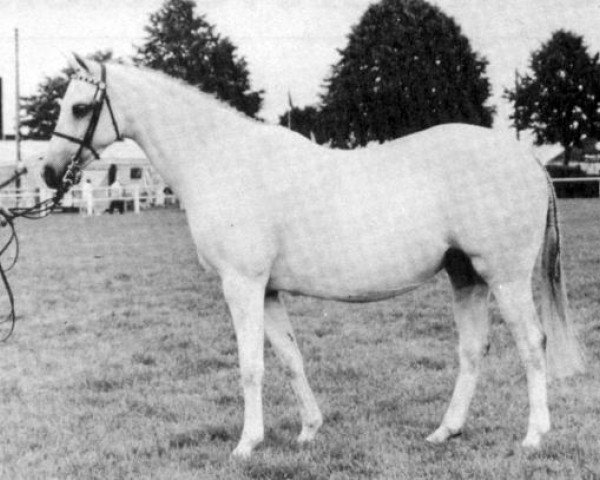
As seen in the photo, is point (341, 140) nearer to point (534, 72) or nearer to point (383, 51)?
point (383, 51)

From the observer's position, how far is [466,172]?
5.33m

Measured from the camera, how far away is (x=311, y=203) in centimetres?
519

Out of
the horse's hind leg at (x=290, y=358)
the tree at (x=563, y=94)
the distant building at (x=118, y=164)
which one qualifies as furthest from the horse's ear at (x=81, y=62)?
the tree at (x=563, y=94)

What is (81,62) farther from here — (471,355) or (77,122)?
(471,355)

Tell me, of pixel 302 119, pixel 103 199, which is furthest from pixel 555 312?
pixel 302 119

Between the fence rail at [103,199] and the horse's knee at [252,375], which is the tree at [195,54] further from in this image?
the horse's knee at [252,375]

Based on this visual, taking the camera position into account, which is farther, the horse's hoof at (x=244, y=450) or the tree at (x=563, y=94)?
the tree at (x=563, y=94)

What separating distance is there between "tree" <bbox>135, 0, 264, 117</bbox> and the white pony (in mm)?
50424

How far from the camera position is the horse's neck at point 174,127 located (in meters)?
5.27

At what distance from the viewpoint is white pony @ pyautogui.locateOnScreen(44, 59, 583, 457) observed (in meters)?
5.14

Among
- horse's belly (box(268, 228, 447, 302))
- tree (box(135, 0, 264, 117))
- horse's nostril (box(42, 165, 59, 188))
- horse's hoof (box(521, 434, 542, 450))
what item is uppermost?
tree (box(135, 0, 264, 117))

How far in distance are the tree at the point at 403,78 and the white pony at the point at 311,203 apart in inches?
1625

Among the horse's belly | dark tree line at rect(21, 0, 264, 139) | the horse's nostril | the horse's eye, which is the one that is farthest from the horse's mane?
dark tree line at rect(21, 0, 264, 139)

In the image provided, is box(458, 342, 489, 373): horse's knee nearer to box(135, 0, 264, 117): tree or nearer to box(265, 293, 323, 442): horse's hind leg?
box(265, 293, 323, 442): horse's hind leg
